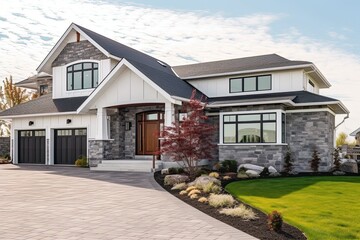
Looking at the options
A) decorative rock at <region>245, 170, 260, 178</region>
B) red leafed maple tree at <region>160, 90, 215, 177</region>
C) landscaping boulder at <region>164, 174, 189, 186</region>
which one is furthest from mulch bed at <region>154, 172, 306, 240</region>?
decorative rock at <region>245, 170, 260, 178</region>

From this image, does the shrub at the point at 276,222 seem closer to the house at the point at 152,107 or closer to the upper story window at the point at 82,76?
the house at the point at 152,107

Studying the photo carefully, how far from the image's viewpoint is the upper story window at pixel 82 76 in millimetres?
24500

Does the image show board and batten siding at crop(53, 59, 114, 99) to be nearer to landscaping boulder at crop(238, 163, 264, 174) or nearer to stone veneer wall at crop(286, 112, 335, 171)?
landscaping boulder at crop(238, 163, 264, 174)

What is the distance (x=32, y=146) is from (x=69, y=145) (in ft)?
10.7

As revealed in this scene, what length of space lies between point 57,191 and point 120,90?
8.73 meters

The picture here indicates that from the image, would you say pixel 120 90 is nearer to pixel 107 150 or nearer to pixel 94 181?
pixel 107 150

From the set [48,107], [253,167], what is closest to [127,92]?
[253,167]

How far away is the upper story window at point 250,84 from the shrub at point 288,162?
405cm

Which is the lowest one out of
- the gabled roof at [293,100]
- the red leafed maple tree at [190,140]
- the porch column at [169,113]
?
the red leafed maple tree at [190,140]

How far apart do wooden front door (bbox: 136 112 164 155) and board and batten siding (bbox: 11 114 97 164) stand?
9.31ft

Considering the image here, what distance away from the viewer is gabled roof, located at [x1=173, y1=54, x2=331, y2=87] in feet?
68.5

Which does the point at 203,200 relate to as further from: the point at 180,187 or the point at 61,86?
the point at 61,86

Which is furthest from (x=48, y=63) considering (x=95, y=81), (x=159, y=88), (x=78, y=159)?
(x=159, y=88)

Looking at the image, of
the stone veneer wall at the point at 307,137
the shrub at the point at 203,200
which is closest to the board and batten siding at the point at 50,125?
the stone veneer wall at the point at 307,137
